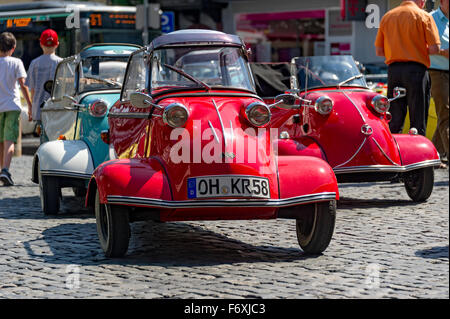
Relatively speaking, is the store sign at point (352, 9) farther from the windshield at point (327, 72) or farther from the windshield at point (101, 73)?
the windshield at point (101, 73)

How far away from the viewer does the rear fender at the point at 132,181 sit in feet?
20.8

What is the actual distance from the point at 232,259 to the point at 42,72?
6.71m

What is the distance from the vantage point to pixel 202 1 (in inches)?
1340

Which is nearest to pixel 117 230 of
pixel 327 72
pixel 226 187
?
pixel 226 187

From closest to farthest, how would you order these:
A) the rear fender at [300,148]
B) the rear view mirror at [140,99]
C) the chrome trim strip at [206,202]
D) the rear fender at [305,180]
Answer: the chrome trim strip at [206,202] < the rear fender at [305,180] < the rear view mirror at [140,99] < the rear fender at [300,148]

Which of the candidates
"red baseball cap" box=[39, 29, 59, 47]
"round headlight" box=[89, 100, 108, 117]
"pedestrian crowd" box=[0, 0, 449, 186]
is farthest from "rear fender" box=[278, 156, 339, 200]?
"red baseball cap" box=[39, 29, 59, 47]

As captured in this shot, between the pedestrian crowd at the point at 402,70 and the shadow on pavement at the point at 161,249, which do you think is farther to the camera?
the pedestrian crowd at the point at 402,70

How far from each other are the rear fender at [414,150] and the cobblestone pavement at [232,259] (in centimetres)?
44

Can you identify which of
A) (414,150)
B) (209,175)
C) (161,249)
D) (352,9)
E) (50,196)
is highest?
(352,9)

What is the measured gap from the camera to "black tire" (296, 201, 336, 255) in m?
6.47

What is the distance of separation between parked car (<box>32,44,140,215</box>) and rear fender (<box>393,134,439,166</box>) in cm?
289

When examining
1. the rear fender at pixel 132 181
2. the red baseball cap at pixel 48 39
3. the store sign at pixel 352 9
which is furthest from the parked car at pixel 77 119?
the store sign at pixel 352 9

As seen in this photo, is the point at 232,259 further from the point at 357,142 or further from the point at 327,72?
the point at 327,72

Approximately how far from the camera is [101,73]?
1034 cm
